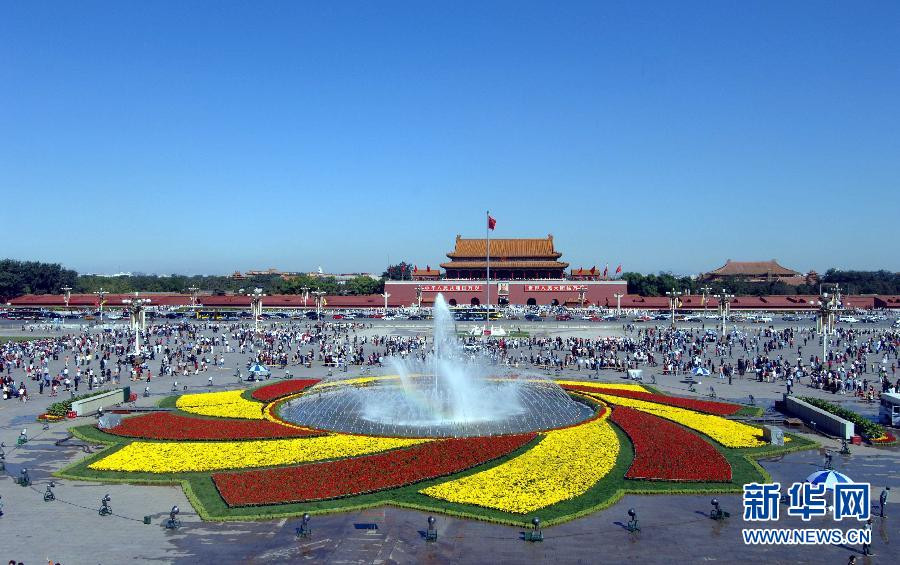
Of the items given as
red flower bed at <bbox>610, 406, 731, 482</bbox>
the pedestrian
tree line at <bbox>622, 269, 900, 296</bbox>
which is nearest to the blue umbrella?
the pedestrian

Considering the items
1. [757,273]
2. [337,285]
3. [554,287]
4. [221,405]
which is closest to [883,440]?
[221,405]

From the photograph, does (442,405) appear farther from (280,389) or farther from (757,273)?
(757,273)

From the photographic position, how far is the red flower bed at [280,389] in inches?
1070

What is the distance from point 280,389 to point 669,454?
51.9ft

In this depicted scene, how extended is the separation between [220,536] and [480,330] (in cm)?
4090

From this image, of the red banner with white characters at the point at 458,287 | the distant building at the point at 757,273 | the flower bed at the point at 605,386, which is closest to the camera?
the flower bed at the point at 605,386

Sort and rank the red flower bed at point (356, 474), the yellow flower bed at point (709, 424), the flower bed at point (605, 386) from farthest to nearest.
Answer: the flower bed at point (605, 386), the yellow flower bed at point (709, 424), the red flower bed at point (356, 474)

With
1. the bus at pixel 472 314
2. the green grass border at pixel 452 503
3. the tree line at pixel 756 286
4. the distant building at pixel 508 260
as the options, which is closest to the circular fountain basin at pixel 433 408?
the green grass border at pixel 452 503

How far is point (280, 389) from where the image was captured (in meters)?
28.5

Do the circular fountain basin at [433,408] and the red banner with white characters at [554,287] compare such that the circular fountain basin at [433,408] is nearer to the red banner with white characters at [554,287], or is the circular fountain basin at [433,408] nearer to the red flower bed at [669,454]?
the red flower bed at [669,454]

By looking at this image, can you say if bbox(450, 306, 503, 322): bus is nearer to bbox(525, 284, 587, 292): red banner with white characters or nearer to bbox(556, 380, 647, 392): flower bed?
bbox(525, 284, 587, 292): red banner with white characters

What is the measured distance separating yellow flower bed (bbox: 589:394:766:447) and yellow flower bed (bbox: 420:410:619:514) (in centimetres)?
316

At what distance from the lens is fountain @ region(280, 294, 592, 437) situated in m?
21.9

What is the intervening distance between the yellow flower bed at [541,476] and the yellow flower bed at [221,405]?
9490 mm
